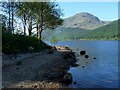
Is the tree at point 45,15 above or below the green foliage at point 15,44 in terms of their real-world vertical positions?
above

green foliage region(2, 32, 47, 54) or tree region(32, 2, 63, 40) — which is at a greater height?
tree region(32, 2, 63, 40)

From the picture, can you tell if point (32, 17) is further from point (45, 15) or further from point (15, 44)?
point (15, 44)

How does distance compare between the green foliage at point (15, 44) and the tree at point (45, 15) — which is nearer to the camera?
the green foliage at point (15, 44)

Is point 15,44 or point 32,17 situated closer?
point 15,44

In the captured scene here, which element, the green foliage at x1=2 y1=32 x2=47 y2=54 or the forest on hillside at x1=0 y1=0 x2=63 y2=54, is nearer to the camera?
the green foliage at x1=2 y1=32 x2=47 y2=54

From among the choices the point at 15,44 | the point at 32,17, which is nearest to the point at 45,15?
the point at 32,17

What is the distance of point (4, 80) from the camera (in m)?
26.6

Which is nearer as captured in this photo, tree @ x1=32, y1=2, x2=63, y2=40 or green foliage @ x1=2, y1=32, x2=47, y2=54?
green foliage @ x1=2, y1=32, x2=47, y2=54

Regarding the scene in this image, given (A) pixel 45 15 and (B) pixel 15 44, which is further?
(A) pixel 45 15

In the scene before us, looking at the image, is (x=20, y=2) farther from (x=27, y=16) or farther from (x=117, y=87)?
(x=117, y=87)

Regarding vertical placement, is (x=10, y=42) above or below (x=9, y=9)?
below

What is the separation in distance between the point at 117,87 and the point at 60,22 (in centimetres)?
5302

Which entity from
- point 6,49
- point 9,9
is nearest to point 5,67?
point 6,49

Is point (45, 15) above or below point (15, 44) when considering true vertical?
above
